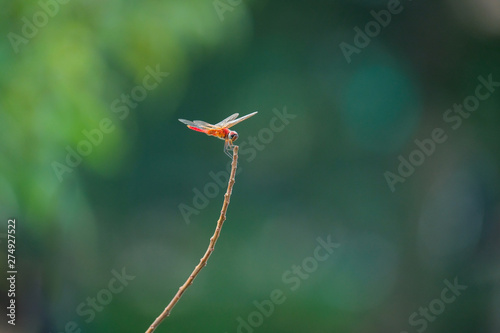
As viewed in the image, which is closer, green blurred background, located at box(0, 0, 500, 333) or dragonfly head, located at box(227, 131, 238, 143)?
dragonfly head, located at box(227, 131, 238, 143)

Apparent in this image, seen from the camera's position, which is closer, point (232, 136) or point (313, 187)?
point (232, 136)

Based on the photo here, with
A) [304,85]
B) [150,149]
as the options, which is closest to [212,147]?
[150,149]

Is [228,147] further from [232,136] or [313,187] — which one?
[313,187]

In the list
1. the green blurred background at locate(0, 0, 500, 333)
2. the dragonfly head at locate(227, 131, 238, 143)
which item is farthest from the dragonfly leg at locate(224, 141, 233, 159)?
the green blurred background at locate(0, 0, 500, 333)

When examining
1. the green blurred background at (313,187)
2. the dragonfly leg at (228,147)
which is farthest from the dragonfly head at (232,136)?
the green blurred background at (313,187)

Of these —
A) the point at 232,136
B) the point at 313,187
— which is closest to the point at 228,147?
the point at 232,136

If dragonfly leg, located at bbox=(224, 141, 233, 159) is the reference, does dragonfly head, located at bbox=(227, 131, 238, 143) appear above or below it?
above

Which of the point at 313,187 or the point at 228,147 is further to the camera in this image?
the point at 313,187

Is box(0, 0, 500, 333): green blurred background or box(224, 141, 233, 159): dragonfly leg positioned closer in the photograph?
box(224, 141, 233, 159): dragonfly leg

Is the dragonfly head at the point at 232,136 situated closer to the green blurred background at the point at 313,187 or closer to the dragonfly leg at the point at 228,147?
the dragonfly leg at the point at 228,147

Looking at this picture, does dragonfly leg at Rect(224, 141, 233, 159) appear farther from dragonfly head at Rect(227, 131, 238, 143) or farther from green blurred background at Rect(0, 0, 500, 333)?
green blurred background at Rect(0, 0, 500, 333)
